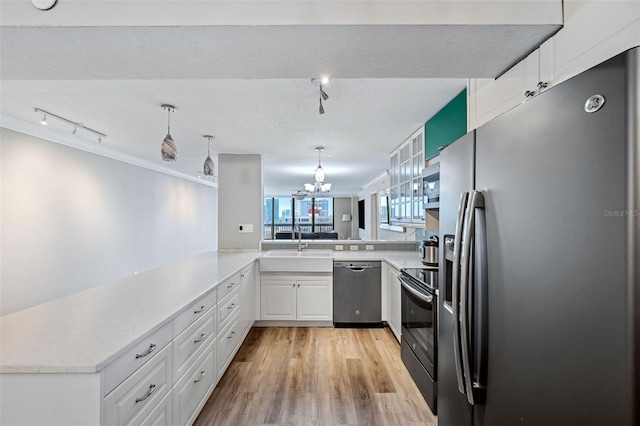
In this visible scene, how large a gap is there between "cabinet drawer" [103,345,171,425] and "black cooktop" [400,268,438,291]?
1.70 metres

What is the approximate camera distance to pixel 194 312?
73.1 inches

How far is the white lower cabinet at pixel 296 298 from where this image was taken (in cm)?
371

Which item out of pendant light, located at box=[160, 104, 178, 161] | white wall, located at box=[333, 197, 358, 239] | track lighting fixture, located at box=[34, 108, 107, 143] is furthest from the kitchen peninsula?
white wall, located at box=[333, 197, 358, 239]

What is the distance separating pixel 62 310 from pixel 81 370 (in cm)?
78

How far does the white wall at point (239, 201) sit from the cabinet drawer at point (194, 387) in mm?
2329

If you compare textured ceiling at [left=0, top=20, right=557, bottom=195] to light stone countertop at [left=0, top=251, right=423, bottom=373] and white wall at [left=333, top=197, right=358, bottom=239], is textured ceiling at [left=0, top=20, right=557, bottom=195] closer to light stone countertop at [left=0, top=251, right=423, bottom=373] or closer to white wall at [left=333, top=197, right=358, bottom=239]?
light stone countertop at [left=0, top=251, right=423, bottom=373]

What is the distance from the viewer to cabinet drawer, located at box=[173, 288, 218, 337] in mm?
1646

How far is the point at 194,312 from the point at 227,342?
2.80ft

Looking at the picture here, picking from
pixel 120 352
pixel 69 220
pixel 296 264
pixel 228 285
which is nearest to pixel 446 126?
pixel 296 264

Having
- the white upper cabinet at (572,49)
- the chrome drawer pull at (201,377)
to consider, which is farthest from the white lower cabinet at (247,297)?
the white upper cabinet at (572,49)

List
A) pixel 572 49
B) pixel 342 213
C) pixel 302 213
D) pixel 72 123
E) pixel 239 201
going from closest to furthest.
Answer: pixel 572 49 < pixel 72 123 < pixel 239 201 < pixel 342 213 < pixel 302 213

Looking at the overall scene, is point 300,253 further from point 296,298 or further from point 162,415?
point 162,415

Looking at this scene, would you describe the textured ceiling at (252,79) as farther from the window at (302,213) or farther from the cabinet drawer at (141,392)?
the window at (302,213)

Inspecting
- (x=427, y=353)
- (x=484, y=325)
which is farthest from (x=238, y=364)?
(x=484, y=325)
